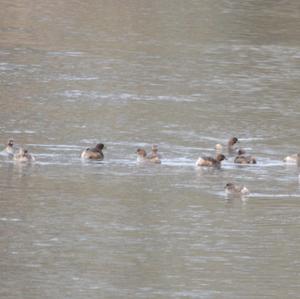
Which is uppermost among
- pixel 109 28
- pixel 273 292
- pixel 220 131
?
pixel 109 28

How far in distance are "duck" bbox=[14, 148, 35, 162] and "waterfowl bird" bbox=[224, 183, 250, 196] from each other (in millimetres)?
3012

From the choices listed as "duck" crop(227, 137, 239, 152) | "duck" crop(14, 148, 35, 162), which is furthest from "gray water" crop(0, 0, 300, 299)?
"duck" crop(227, 137, 239, 152)

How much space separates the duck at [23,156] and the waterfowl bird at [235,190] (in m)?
3.01

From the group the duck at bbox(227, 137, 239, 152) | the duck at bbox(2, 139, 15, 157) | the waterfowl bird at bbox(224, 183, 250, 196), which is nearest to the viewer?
the waterfowl bird at bbox(224, 183, 250, 196)

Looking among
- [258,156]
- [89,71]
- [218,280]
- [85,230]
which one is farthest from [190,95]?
[218,280]

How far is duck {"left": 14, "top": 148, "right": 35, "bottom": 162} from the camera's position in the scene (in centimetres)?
1948

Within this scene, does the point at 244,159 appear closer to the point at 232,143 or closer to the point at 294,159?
the point at 294,159

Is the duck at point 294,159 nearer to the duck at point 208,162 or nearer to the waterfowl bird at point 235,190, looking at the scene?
the duck at point 208,162

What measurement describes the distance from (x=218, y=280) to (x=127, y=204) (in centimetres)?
350

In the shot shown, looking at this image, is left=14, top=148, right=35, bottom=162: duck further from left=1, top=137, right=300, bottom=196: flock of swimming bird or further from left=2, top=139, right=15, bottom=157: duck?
left=2, top=139, right=15, bottom=157: duck

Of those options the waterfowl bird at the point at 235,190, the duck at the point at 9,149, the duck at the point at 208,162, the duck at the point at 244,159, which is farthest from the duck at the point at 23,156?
the waterfowl bird at the point at 235,190

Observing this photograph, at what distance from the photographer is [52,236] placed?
51.2 feet

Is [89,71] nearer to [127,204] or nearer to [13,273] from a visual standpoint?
[127,204]

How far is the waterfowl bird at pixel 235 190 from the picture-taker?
17.9 metres
